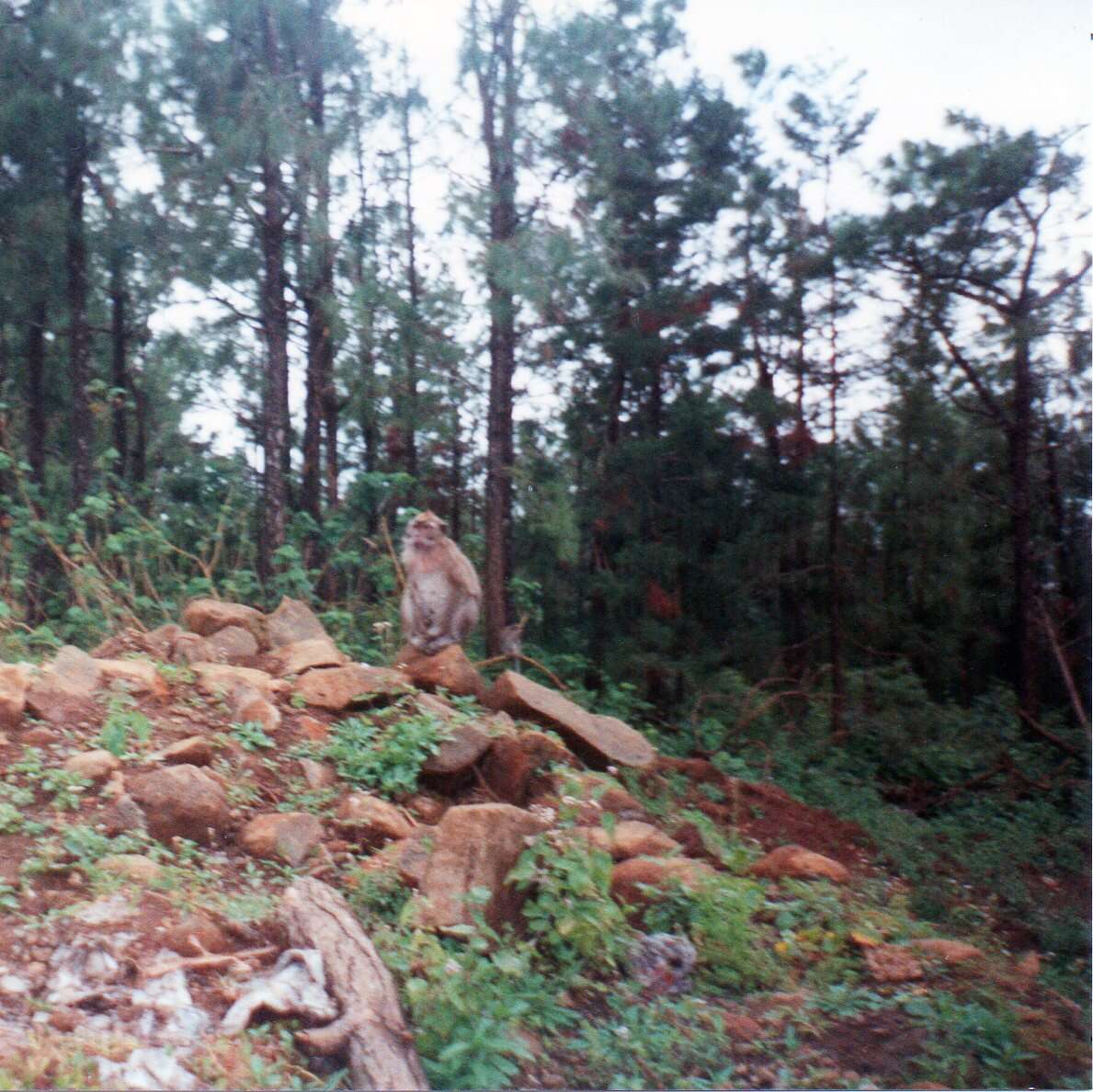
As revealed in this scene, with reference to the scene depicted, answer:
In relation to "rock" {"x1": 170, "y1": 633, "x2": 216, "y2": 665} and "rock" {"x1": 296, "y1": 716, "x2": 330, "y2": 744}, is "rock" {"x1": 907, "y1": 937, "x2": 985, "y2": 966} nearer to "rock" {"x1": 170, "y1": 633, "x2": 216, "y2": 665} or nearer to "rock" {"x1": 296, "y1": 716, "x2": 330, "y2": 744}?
"rock" {"x1": 296, "y1": 716, "x2": 330, "y2": 744}

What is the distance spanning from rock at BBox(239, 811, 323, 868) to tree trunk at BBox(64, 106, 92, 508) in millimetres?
7898

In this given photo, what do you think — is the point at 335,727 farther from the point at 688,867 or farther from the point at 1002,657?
the point at 1002,657

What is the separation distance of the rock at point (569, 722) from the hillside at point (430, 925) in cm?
62

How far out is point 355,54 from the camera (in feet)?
36.6

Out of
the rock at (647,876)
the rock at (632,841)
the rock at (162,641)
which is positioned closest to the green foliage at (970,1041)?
the rock at (647,876)

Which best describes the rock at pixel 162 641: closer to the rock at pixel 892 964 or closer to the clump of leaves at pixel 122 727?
the clump of leaves at pixel 122 727

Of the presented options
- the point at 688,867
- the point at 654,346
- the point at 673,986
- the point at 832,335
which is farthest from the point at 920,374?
the point at 673,986

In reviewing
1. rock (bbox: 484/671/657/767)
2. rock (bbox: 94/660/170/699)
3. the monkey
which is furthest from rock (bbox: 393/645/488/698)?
rock (bbox: 94/660/170/699)

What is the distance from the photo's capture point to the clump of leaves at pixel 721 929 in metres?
4.46

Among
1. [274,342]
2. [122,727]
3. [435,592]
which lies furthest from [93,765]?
[274,342]

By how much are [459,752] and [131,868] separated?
6.14 feet

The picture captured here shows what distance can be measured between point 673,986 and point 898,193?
24.4ft

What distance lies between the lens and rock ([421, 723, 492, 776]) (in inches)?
226

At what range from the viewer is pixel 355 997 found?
12.4 feet
